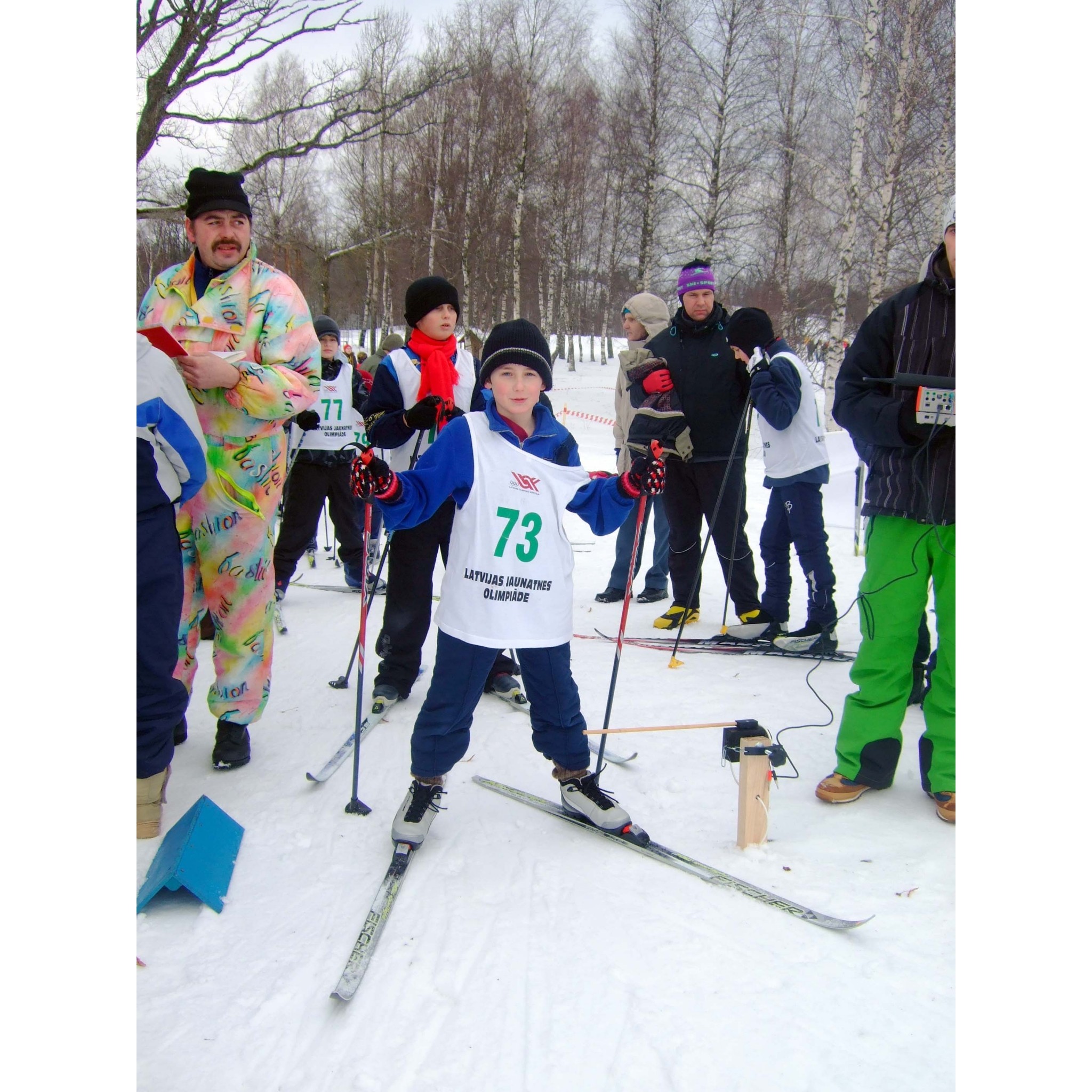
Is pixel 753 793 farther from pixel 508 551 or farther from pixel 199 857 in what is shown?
pixel 199 857

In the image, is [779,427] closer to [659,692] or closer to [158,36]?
[659,692]

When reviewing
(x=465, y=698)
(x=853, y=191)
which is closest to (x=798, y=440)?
(x=465, y=698)

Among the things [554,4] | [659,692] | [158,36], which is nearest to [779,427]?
[659,692]

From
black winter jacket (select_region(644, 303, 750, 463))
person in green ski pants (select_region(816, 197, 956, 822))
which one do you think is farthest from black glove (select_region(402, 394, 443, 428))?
black winter jacket (select_region(644, 303, 750, 463))

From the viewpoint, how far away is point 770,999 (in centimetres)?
190

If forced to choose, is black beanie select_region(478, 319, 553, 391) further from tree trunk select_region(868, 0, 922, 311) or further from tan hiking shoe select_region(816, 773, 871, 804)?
tree trunk select_region(868, 0, 922, 311)

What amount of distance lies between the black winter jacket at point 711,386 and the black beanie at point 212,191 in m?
2.73

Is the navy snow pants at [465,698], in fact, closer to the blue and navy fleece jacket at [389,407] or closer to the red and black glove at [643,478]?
the red and black glove at [643,478]

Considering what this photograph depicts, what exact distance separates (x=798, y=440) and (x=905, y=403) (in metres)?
1.84

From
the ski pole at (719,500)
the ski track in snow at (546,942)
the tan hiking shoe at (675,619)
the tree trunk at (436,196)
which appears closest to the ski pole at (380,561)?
the ski track in snow at (546,942)

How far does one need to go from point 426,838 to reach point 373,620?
2.84 metres

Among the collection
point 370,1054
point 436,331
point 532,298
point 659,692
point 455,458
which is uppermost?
point 532,298

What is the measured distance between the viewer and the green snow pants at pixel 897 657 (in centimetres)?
272

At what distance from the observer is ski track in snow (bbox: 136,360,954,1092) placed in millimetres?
1735
